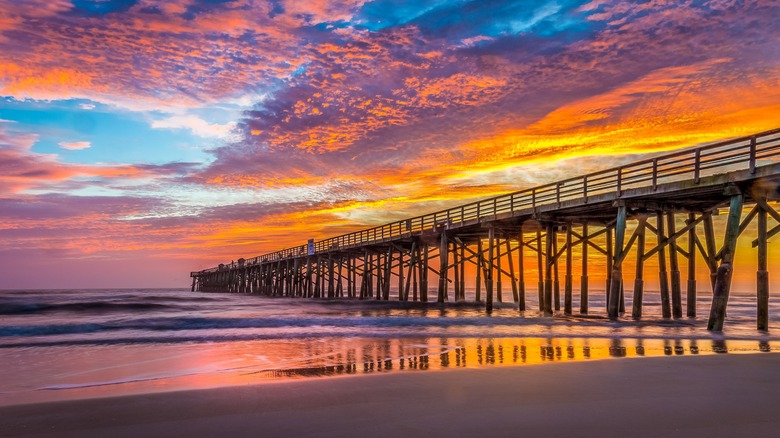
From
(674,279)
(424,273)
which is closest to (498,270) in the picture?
(424,273)

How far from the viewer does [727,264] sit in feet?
43.8

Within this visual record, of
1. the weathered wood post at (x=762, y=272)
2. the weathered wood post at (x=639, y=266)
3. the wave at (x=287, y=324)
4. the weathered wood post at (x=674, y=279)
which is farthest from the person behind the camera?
the weathered wood post at (x=674, y=279)

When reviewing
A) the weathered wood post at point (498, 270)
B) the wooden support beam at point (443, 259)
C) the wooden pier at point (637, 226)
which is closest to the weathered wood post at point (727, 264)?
the wooden pier at point (637, 226)

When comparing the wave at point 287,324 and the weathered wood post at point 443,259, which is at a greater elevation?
the weathered wood post at point 443,259

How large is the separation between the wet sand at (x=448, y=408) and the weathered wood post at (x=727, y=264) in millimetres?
7299

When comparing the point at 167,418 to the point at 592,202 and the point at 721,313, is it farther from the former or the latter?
the point at 592,202

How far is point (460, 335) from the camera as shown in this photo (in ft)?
45.1

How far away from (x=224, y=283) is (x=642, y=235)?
249ft

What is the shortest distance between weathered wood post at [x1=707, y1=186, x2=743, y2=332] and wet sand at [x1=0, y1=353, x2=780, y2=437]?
23.9 feet

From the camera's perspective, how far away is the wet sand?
14.1 feet

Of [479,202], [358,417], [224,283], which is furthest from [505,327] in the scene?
[224,283]

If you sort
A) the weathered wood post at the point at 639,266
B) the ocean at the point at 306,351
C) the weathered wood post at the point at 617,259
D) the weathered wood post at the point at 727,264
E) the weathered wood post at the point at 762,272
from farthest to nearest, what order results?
the weathered wood post at the point at 639,266 < the weathered wood post at the point at 617,259 < the weathered wood post at the point at 727,264 < the weathered wood post at the point at 762,272 < the ocean at the point at 306,351

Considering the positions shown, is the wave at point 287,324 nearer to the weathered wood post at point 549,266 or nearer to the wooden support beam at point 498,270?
the weathered wood post at point 549,266

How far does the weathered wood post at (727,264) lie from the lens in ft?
43.9
